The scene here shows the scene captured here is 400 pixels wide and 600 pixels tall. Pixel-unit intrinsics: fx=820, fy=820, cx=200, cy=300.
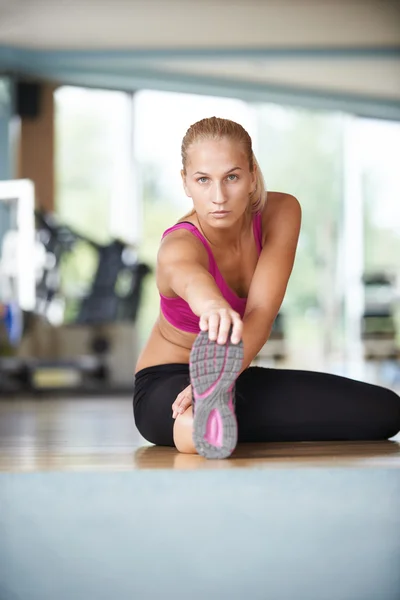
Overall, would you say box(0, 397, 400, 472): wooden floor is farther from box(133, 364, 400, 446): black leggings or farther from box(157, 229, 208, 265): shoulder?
box(157, 229, 208, 265): shoulder

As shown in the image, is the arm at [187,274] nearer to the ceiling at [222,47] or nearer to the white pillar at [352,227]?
the ceiling at [222,47]

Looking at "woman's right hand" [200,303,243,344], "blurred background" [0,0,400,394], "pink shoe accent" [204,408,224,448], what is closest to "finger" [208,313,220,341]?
"woman's right hand" [200,303,243,344]

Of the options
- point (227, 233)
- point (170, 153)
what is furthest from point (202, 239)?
point (170, 153)

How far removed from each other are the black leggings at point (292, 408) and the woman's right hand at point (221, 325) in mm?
424

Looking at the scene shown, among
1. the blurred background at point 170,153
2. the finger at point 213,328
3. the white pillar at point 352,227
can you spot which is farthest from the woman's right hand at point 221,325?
the white pillar at point 352,227

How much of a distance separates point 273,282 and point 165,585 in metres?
0.58

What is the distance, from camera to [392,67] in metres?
8.12

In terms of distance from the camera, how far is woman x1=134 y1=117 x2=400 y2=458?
1.31 m

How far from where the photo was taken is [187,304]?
162 centimetres

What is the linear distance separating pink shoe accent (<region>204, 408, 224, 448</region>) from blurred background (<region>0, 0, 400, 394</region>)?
431 centimetres

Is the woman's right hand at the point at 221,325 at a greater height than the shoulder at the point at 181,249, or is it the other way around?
the shoulder at the point at 181,249

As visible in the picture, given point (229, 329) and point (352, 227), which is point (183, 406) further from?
point (352, 227)

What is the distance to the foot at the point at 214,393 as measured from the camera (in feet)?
3.98

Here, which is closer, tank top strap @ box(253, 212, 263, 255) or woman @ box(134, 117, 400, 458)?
woman @ box(134, 117, 400, 458)
